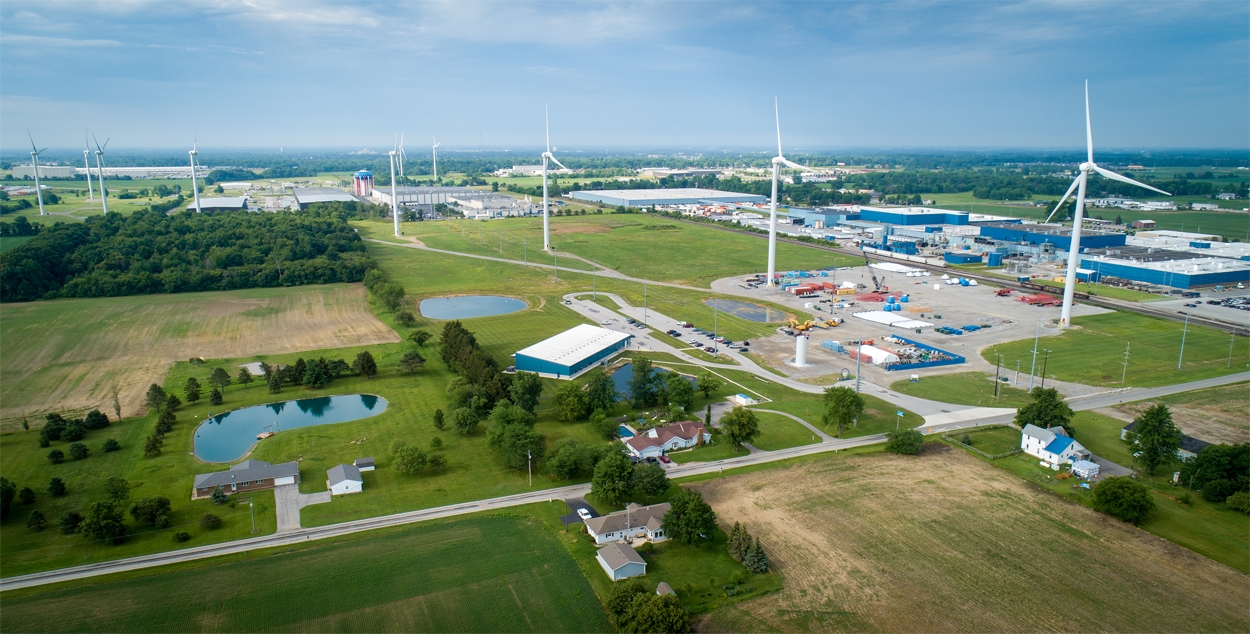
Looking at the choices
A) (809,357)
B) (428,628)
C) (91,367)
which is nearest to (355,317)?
(91,367)

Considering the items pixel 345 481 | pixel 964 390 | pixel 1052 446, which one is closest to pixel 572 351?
pixel 345 481

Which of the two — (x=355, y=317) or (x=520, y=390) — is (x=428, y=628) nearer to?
(x=520, y=390)

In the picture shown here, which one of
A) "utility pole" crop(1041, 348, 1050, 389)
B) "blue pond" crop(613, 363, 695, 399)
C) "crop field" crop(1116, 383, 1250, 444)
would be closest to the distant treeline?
"blue pond" crop(613, 363, 695, 399)

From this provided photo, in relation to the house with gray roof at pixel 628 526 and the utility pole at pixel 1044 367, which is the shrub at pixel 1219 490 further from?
the house with gray roof at pixel 628 526

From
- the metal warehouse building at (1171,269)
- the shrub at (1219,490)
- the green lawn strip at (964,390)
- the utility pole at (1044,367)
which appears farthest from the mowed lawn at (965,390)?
the metal warehouse building at (1171,269)

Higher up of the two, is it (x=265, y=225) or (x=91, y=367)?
(x=265, y=225)

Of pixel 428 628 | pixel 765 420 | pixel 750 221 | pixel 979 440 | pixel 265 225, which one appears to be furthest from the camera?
pixel 750 221
